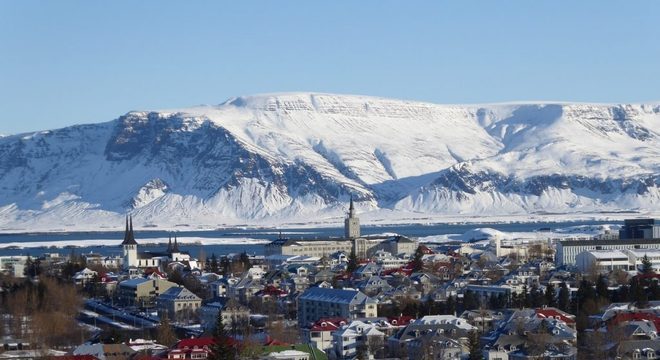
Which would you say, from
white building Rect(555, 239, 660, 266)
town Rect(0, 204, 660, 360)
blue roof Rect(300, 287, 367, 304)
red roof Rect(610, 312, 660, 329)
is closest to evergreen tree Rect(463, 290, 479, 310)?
town Rect(0, 204, 660, 360)

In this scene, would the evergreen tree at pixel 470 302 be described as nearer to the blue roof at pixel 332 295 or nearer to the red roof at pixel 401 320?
the blue roof at pixel 332 295

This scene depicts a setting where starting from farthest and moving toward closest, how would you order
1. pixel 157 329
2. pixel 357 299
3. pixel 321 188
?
pixel 321 188 < pixel 357 299 < pixel 157 329

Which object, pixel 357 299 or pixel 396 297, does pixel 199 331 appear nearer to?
pixel 357 299

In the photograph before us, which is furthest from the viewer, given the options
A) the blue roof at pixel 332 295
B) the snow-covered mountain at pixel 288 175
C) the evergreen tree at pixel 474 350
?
the snow-covered mountain at pixel 288 175

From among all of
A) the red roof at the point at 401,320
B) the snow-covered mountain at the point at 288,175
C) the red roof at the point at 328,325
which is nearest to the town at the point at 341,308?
the red roof at the point at 328,325

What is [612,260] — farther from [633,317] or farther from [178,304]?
[633,317]

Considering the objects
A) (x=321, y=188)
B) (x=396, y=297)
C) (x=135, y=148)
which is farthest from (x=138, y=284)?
(x=135, y=148)
